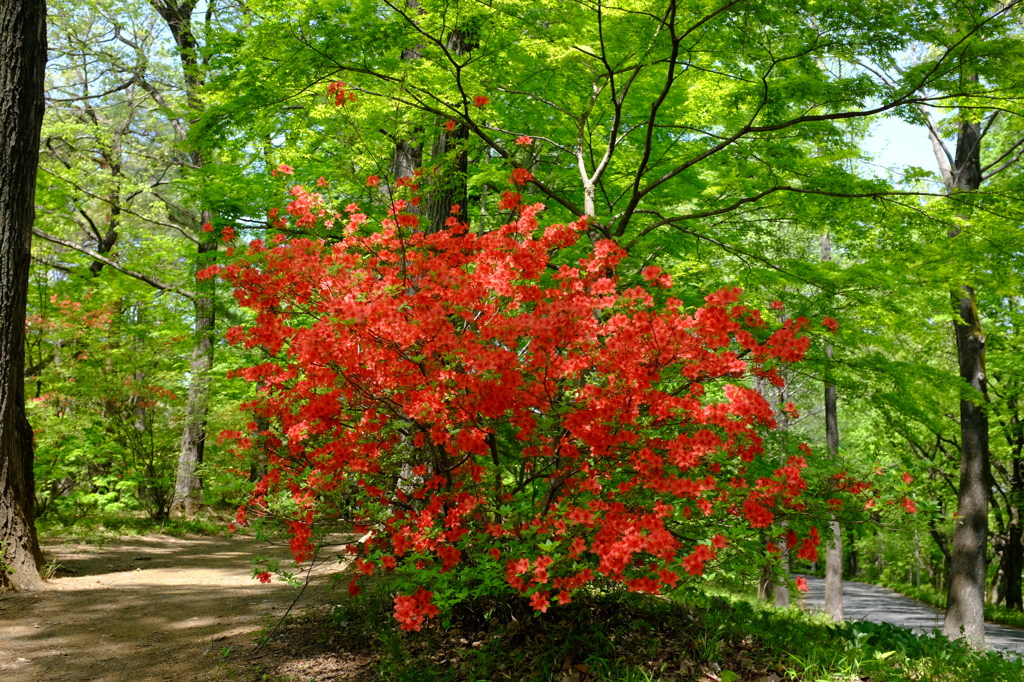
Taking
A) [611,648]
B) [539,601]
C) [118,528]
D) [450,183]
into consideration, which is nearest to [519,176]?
[450,183]

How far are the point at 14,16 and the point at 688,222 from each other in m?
7.43

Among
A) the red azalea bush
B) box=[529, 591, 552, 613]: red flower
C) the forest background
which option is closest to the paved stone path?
the forest background

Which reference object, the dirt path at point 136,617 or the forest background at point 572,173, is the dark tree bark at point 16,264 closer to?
the dirt path at point 136,617

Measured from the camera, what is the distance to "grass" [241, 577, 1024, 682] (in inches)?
158

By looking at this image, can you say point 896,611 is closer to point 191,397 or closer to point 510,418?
point 191,397

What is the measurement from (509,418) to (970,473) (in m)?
9.42

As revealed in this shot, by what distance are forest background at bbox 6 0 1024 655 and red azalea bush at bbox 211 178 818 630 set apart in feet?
1.88

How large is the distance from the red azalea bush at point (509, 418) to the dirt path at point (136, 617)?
1540 millimetres

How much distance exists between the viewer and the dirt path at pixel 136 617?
15.0 ft

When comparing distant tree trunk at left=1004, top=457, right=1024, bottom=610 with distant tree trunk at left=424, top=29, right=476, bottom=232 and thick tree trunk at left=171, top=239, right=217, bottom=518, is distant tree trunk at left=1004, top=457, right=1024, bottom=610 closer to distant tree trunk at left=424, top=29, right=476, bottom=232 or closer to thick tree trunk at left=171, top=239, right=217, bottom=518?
distant tree trunk at left=424, top=29, right=476, bottom=232

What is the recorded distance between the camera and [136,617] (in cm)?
587

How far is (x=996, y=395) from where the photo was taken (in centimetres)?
1568

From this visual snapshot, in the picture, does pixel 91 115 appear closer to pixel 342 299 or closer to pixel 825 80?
pixel 342 299

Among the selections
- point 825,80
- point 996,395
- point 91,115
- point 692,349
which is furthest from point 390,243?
point 996,395
